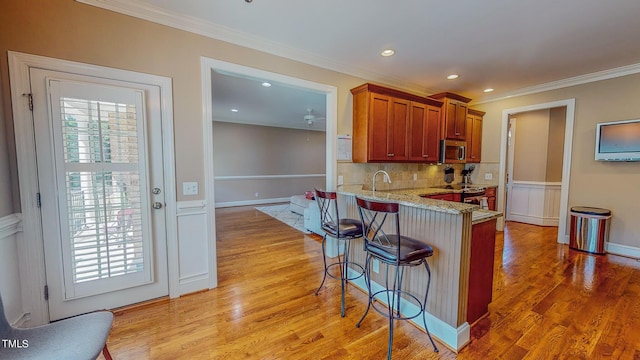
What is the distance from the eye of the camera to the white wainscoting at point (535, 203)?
5.09 m

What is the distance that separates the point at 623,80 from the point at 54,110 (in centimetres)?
656

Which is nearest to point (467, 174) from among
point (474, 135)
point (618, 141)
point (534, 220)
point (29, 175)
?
point (474, 135)

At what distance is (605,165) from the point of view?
11.9 ft

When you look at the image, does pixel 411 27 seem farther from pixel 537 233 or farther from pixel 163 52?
pixel 537 233

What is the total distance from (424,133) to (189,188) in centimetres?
336

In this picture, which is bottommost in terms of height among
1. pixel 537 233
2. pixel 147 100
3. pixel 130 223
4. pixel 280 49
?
pixel 537 233

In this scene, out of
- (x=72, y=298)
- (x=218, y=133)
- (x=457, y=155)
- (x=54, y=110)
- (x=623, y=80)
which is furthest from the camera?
(x=218, y=133)

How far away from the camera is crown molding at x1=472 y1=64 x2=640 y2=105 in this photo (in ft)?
11.1

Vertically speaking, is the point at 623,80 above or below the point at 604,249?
above

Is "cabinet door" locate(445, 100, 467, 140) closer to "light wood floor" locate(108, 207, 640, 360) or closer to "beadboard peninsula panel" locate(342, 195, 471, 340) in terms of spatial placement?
"light wood floor" locate(108, 207, 640, 360)

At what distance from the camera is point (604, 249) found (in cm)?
359

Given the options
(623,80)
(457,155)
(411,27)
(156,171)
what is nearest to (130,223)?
(156,171)

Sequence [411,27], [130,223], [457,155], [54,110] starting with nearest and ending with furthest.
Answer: [54,110] → [130,223] → [411,27] → [457,155]

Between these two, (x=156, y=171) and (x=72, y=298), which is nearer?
(x=72, y=298)
